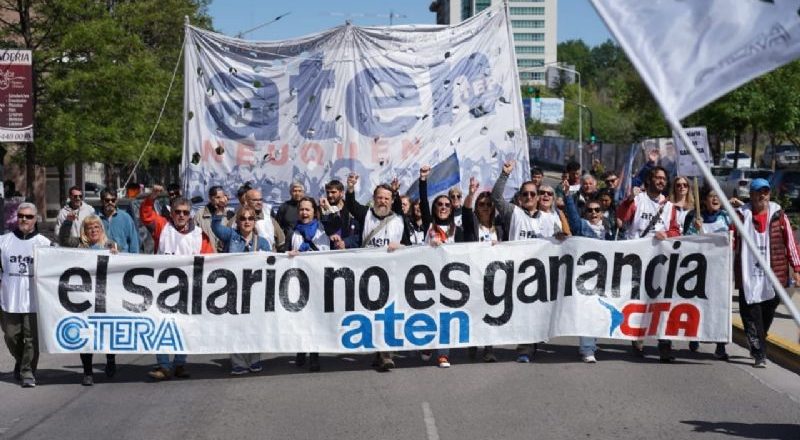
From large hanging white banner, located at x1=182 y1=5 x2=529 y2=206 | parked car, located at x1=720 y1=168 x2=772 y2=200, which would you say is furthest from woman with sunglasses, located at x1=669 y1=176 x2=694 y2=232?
parked car, located at x1=720 y1=168 x2=772 y2=200

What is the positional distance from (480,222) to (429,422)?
11.7ft

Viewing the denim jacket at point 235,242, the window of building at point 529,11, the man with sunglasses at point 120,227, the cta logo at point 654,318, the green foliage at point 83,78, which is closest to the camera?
the cta logo at point 654,318

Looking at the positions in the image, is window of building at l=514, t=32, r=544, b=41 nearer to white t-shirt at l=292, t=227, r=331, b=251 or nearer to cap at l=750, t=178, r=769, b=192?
white t-shirt at l=292, t=227, r=331, b=251

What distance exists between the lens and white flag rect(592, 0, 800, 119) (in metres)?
5.71

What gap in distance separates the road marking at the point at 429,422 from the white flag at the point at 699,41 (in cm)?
317

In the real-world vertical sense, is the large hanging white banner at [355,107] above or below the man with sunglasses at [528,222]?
above

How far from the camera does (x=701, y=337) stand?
440 inches

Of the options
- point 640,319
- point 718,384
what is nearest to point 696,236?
point 640,319

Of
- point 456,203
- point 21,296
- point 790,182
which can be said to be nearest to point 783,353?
point 456,203

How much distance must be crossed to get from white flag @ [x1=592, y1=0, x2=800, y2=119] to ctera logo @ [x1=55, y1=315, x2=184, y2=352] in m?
6.23

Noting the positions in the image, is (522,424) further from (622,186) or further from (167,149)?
(167,149)

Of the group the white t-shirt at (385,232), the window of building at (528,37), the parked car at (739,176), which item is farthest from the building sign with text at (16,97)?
the window of building at (528,37)

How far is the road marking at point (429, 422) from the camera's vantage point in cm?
802

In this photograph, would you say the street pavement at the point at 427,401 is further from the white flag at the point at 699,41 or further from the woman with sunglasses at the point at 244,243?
the white flag at the point at 699,41
